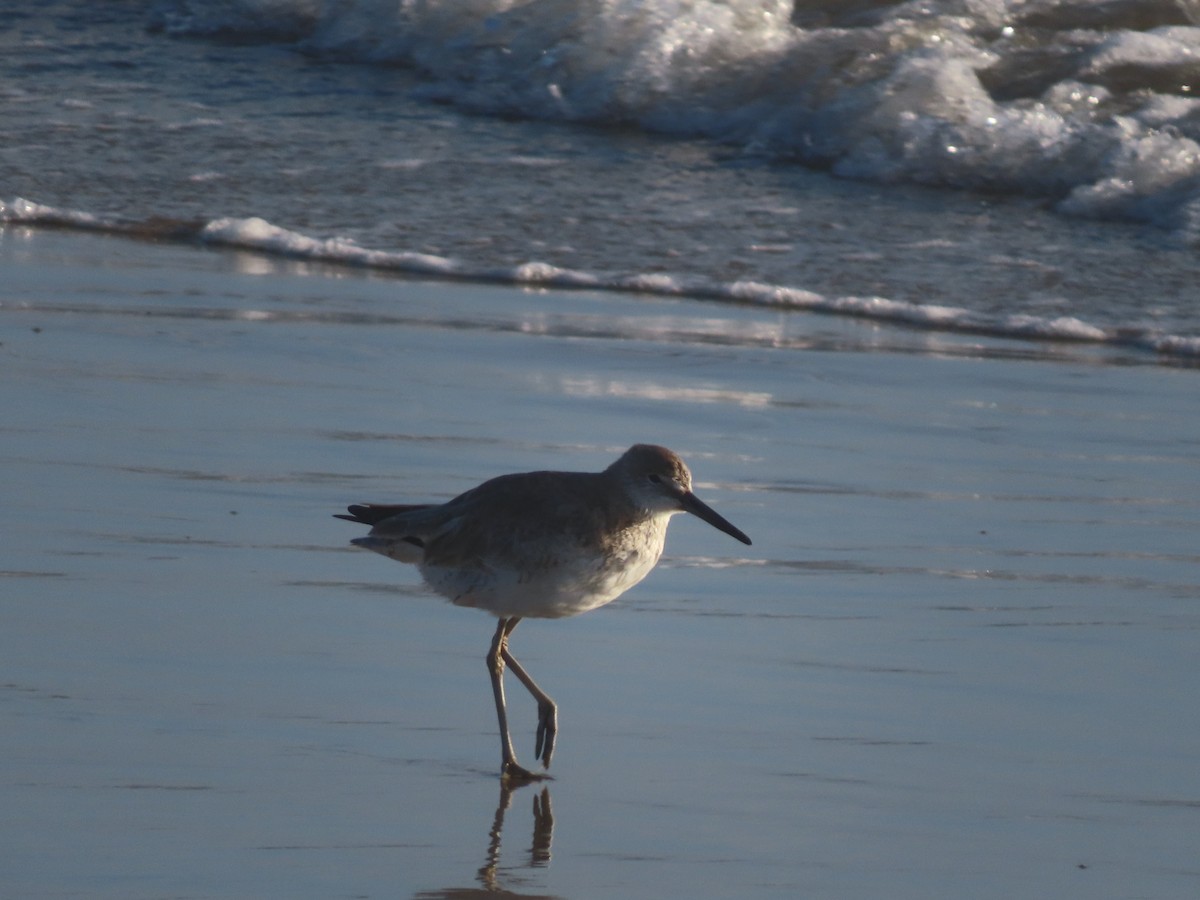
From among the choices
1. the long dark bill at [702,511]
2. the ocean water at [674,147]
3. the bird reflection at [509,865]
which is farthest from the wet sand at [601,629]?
the ocean water at [674,147]

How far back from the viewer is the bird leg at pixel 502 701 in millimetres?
3842

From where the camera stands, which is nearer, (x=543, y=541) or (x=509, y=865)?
(x=509, y=865)

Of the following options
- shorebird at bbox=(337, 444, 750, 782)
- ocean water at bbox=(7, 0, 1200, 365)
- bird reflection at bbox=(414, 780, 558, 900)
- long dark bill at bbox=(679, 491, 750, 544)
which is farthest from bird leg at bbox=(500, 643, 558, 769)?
ocean water at bbox=(7, 0, 1200, 365)

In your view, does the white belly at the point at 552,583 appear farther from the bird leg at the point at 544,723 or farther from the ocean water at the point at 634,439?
the ocean water at the point at 634,439

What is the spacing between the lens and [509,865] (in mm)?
3404

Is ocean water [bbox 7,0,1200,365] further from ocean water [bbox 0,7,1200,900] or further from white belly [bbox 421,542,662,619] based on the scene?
white belly [bbox 421,542,662,619]

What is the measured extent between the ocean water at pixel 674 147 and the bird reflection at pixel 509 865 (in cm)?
526

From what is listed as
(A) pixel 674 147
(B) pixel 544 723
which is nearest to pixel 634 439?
(B) pixel 544 723

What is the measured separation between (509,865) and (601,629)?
1398 mm

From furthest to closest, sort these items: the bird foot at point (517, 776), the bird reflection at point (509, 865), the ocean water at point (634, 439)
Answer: the bird foot at point (517, 776) < the ocean water at point (634, 439) < the bird reflection at point (509, 865)

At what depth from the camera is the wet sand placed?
3443 mm

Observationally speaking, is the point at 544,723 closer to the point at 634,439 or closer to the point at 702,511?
the point at 702,511

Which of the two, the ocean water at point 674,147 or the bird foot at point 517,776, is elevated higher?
the ocean water at point 674,147

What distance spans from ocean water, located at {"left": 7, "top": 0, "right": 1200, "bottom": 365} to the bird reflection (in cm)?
526
